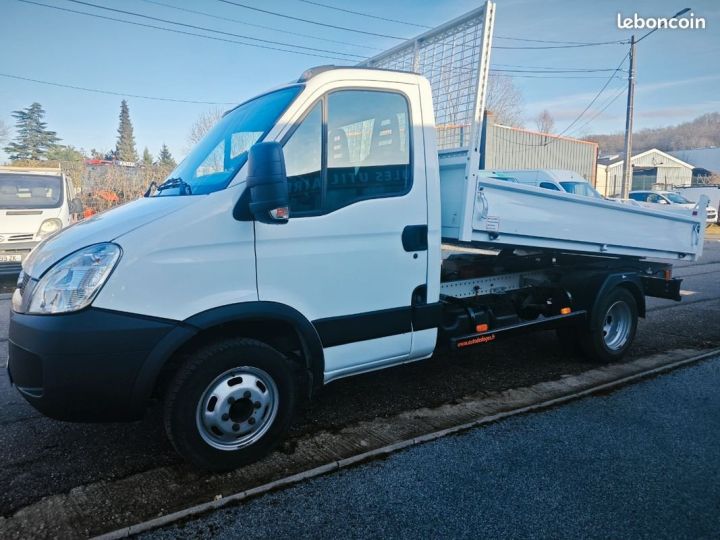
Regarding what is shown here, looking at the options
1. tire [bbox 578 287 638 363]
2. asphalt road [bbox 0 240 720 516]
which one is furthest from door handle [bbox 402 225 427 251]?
tire [bbox 578 287 638 363]

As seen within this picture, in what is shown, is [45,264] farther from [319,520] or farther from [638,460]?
[638,460]

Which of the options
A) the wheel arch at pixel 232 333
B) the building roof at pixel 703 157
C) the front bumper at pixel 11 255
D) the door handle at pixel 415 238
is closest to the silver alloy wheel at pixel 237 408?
the wheel arch at pixel 232 333

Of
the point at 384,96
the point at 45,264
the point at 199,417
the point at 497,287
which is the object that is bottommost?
the point at 199,417

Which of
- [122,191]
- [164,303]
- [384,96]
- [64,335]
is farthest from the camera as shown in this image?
[122,191]

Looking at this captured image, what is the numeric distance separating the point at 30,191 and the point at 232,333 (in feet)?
32.8

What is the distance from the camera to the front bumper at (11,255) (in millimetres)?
9784

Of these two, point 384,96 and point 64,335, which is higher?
point 384,96

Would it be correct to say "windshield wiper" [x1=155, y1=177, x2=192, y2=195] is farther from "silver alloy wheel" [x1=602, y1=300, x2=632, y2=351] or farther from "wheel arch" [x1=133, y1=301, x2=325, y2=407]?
"silver alloy wheel" [x1=602, y1=300, x2=632, y2=351]

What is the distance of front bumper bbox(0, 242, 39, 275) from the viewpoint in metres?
9.78

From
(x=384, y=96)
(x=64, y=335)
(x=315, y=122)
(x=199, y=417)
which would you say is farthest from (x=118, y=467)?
(x=384, y=96)

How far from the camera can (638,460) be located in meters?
3.30

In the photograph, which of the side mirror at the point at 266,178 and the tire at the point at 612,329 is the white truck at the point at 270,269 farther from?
the tire at the point at 612,329

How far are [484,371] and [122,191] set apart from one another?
19736 millimetres

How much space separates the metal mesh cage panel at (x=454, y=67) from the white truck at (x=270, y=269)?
1.02 ft
